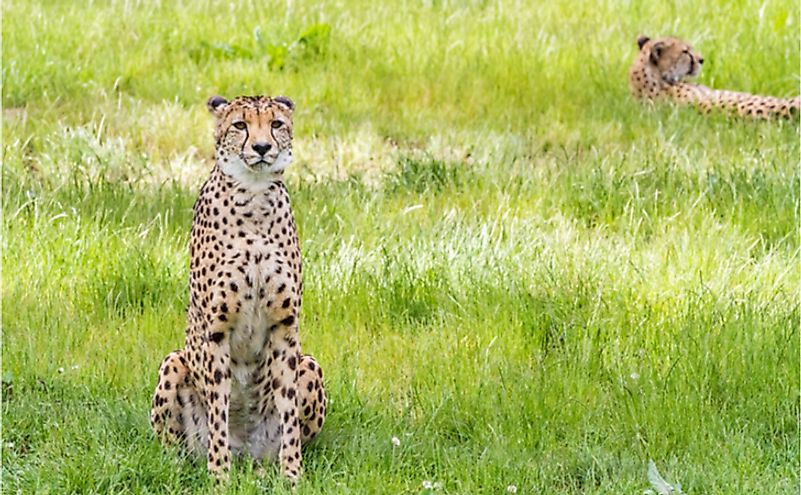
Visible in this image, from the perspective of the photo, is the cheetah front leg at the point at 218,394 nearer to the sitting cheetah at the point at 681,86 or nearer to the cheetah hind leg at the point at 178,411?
the cheetah hind leg at the point at 178,411

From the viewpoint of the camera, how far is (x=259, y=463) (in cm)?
397

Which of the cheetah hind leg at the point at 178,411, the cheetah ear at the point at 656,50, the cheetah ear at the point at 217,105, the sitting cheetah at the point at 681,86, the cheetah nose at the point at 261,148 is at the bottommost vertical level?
the cheetah hind leg at the point at 178,411

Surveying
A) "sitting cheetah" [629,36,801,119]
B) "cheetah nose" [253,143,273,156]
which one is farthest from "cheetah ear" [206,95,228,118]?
"sitting cheetah" [629,36,801,119]

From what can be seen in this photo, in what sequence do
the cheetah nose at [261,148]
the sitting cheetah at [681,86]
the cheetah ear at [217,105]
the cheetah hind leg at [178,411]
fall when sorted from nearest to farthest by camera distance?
the cheetah nose at [261,148] < the cheetah ear at [217,105] < the cheetah hind leg at [178,411] < the sitting cheetah at [681,86]

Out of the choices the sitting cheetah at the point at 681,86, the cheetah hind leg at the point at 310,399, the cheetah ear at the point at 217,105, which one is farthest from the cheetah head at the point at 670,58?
the cheetah ear at the point at 217,105

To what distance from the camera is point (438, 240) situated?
5.36 meters

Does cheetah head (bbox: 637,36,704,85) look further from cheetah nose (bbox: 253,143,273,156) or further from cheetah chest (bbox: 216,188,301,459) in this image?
cheetah nose (bbox: 253,143,273,156)

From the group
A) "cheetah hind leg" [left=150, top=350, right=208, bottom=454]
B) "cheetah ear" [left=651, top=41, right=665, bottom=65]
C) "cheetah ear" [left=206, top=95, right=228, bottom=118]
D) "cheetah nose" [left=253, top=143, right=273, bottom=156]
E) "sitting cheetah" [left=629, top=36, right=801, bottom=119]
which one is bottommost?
"cheetah hind leg" [left=150, top=350, right=208, bottom=454]

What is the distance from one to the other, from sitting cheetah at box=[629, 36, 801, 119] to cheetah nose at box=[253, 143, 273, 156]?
409cm

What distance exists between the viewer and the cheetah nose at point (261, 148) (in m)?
3.60

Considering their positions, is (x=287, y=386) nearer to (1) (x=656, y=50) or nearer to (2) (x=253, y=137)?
(2) (x=253, y=137)

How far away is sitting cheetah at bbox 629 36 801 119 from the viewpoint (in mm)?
7113

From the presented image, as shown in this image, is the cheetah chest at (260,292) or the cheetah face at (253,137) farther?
the cheetah chest at (260,292)

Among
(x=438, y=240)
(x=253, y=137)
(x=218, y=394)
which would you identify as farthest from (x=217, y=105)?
(x=438, y=240)
